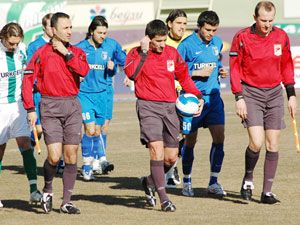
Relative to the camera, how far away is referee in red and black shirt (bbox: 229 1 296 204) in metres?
11.4

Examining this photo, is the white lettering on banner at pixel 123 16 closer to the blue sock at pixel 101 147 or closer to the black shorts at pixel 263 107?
the blue sock at pixel 101 147

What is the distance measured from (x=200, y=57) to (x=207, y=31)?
347 mm

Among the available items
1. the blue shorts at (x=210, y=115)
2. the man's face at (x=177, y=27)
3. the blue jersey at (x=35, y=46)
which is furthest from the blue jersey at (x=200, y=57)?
the blue jersey at (x=35, y=46)

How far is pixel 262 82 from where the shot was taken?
11477mm

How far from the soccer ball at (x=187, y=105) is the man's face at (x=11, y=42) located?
6.48 ft

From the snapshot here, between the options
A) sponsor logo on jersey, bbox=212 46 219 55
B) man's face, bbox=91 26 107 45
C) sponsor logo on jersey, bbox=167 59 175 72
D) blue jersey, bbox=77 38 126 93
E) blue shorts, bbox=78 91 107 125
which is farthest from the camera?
blue jersey, bbox=77 38 126 93

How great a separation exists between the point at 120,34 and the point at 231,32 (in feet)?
15.7

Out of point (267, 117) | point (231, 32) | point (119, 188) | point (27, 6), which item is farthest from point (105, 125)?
point (27, 6)

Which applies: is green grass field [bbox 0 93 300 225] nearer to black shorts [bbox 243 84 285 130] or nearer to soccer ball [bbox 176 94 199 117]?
black shorts [bbox 243 84 285 130]

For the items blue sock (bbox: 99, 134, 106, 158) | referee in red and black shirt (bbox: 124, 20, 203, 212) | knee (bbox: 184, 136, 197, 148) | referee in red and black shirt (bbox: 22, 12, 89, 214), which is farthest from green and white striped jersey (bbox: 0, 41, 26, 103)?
blue sock (bbox: 99, 134, 106, 158)

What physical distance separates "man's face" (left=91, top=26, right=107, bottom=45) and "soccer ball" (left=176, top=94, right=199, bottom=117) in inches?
149

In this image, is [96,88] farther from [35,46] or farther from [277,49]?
[277,49]

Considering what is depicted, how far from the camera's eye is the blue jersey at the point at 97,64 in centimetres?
1518

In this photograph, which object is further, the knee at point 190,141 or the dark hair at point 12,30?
the knee at point 190,141
